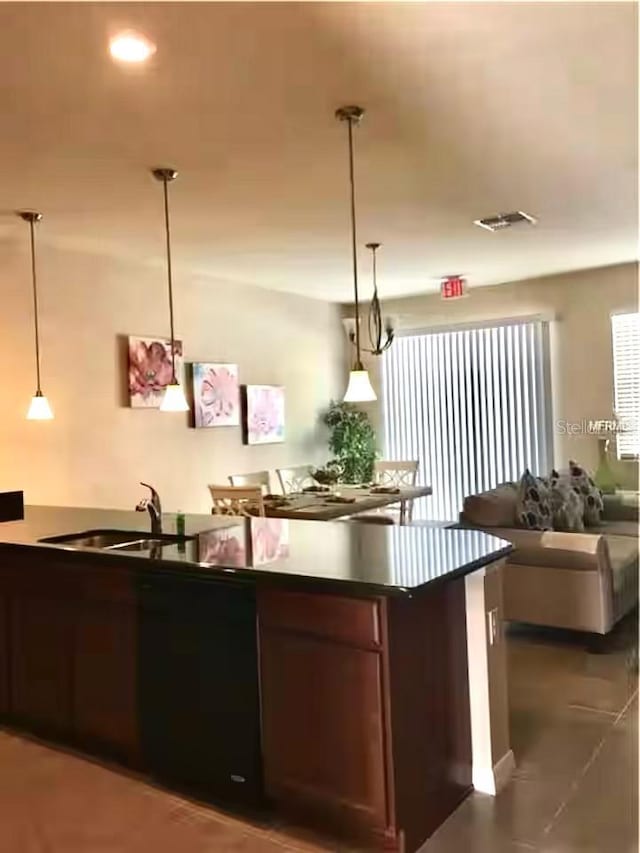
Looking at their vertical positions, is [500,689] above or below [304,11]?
below

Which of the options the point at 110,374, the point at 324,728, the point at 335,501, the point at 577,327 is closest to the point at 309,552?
the point at 324,728

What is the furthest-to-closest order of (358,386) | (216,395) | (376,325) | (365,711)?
1. (216,395)
2. (376,325)
3. (358,386)
4. (365,711)

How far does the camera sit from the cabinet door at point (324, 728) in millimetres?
2424

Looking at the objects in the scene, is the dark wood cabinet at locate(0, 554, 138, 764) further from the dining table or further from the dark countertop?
the dining table

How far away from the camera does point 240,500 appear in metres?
5.11

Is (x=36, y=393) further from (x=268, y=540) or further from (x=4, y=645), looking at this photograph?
(x=268, y=540)

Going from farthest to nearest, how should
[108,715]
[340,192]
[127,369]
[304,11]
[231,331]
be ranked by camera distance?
1. [231,331]
2. [127,369]
3. [340,192]
4. [108,715]
5. [304,11]

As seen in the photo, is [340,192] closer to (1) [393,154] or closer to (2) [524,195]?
(1) [393,154]

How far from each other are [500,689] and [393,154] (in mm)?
2542

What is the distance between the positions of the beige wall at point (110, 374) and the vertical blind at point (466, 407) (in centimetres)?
153

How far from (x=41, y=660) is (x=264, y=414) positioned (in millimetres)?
4058

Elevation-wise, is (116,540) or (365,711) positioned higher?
(116,540)

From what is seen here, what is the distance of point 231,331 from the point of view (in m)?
6.92

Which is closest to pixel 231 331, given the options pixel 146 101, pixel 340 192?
pixel 340 192
